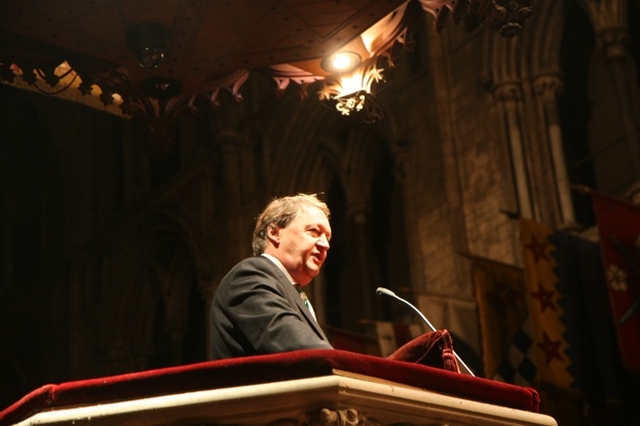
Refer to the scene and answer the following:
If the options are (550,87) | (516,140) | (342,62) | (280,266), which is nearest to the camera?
(280,266)

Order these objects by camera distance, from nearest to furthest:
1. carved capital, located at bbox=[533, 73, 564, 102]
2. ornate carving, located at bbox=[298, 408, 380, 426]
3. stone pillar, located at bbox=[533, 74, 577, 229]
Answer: ornate carving, located at bbox=[298, 408, 380, 426] → stone pillar, located at bbox=[533, 74, 577, 229] → carved capital, located at bbox=[533, 73, 564, 102]

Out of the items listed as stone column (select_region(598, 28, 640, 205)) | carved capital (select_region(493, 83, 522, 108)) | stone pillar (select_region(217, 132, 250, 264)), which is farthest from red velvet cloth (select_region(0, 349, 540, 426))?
stone pillar (select_region(217, 132, 250, 264))

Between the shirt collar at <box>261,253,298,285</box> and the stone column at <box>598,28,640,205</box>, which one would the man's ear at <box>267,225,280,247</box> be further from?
the stone column at <box>598,28,640,205</box>

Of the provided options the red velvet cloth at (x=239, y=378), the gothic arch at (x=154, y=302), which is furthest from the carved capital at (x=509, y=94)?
the red velvet cloth at (x=239, y=378)

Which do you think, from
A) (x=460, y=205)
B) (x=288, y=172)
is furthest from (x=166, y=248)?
(x=460, y=205)

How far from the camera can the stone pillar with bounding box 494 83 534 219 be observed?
35.1 feet

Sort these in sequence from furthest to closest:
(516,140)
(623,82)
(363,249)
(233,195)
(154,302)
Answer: (154,302) → (233,195) → (363,249) → (516,140) → (623,82)

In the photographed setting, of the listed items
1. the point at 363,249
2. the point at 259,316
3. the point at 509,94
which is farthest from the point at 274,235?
the point at 363,249

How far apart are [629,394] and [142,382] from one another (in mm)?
7178

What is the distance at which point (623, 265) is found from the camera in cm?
819

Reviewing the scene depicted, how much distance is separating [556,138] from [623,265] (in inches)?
118

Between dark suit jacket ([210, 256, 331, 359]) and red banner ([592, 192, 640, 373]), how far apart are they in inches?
215

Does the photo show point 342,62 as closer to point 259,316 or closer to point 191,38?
point 191,38

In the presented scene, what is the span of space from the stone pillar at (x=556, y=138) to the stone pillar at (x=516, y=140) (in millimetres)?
259
